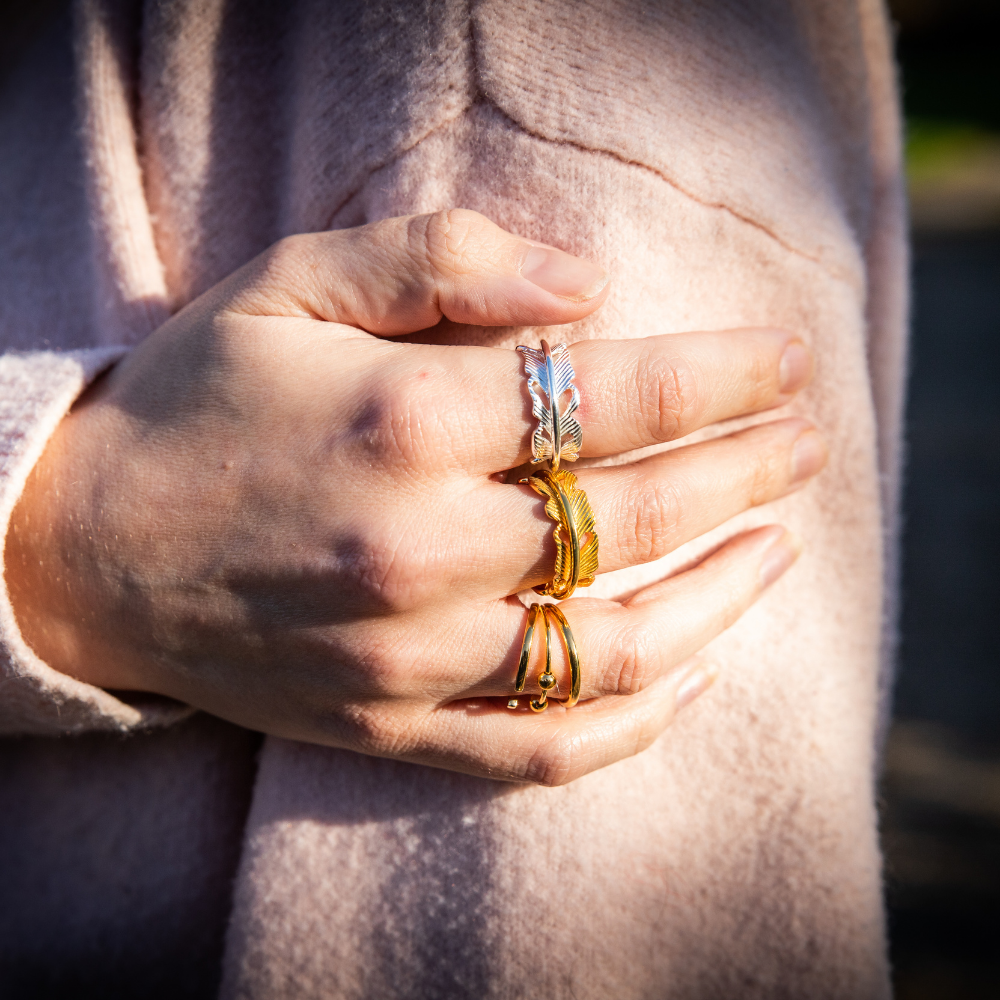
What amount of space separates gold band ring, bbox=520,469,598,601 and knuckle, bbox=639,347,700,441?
12 cm

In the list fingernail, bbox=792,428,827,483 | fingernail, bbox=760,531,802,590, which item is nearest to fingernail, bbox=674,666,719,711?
fingernail, bbox=760,531,802,590

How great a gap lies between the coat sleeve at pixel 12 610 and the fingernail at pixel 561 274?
1.88 feet

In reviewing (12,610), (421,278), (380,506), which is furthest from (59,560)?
(421,278)

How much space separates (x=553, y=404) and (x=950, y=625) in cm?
339

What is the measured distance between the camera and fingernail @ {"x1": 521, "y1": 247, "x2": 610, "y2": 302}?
0.76 meters

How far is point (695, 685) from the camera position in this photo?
0.89 meters

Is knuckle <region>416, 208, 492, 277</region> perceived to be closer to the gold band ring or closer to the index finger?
the index finger

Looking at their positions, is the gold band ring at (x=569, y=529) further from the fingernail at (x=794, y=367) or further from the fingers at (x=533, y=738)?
the fingernail at (x=794, y=367)

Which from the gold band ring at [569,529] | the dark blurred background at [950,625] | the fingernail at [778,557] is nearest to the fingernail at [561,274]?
the gold band ring at [569,529]

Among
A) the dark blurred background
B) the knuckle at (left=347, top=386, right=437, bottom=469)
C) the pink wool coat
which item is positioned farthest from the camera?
the dark blurred background

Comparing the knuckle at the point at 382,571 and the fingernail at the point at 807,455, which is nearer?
the knuckle at the point at 382,571

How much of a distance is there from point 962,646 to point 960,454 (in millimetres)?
1377

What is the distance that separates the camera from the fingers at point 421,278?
0.74 m

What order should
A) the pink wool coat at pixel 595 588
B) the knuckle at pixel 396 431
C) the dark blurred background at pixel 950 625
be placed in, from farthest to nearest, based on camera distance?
the dark blurred background at pixel 950 625, the pink wool coat at pixel 595 588, the knuckle at pixel 396 431
